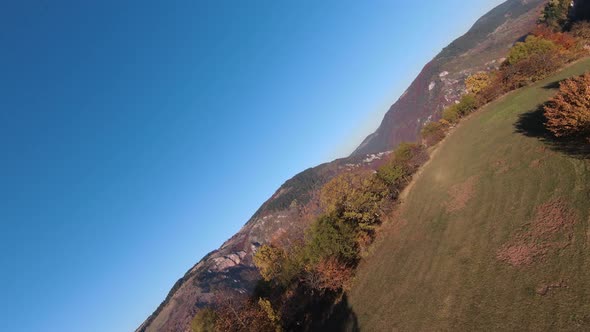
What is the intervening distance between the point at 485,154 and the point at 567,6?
106m

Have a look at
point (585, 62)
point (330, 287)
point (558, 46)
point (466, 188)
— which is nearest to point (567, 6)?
point (558, 46)

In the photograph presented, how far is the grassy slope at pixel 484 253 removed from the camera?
2133 centimetres

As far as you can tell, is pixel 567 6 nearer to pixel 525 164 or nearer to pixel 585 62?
pixel 585 62

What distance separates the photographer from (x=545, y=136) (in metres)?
39.2

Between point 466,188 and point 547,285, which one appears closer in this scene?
point 547,285

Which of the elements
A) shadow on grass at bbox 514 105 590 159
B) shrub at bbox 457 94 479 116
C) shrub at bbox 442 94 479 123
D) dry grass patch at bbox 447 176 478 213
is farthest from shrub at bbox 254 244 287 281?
shadow on grass at bbox 514 105 590 159

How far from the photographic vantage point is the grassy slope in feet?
70.0

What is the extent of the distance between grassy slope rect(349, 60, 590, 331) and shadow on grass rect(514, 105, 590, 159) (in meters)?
0.75

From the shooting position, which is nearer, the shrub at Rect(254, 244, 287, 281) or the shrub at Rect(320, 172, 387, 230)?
the shrub at Rect(320, 172, 387, 230)

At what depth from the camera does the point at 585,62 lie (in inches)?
2205

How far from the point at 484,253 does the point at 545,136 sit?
62.6 feet

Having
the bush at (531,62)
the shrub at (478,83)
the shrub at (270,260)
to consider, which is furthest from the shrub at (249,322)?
the shrub at (478,83)

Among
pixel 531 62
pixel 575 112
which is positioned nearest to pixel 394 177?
pixel 575 112

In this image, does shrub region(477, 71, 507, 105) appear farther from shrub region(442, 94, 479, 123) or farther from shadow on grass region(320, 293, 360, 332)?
shadow on grass region(320, 293, 360, 332)
